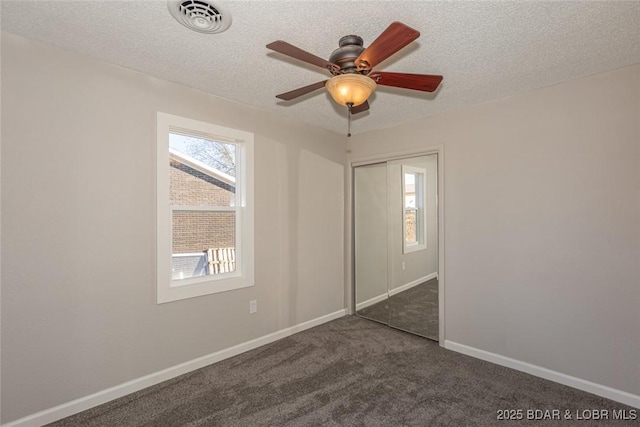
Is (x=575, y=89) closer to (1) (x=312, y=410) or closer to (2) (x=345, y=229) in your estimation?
(2) (x=345, y=229)

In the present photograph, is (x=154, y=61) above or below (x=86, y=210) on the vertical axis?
above

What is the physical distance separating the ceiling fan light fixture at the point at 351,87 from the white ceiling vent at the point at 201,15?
0.69m

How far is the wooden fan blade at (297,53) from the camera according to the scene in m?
1.38

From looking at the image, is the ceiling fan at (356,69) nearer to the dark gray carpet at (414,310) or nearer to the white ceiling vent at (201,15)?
the white ceiling vent at (201,15)

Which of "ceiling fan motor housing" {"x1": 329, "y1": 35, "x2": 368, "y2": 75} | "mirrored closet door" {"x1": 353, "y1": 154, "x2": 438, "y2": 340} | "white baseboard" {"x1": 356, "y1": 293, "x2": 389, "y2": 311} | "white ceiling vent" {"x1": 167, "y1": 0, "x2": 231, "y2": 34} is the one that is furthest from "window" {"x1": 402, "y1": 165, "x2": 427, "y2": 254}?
"white ceiling vent" {"x1": 167, "y1": 0, "x2": 231, "y2": 34}

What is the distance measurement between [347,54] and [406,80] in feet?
1.25

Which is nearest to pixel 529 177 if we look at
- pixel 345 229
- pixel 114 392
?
pixel 345 229

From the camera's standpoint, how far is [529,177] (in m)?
2.62

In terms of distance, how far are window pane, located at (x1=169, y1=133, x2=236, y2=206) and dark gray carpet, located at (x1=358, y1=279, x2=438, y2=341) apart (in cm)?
225

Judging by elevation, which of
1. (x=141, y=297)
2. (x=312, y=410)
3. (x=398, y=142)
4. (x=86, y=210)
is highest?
(x=398, y=142)

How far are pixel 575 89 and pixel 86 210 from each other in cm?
382

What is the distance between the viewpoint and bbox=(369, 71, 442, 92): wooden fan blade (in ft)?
5.52

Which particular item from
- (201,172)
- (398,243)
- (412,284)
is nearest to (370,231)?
(398,243)

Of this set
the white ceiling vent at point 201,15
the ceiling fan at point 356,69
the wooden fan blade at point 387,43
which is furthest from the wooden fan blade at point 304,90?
the white ceiling vent at point 201,15
